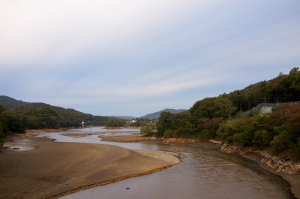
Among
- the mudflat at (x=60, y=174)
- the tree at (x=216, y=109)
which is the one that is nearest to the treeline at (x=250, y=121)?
the tree at (x=216, y=109)

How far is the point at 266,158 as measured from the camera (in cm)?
2175

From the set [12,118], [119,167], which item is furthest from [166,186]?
[12,118]

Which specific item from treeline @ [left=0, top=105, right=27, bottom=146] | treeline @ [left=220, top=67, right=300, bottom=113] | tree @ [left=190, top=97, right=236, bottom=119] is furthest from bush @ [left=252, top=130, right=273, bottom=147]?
treeline @ [left=0, top=105, right=27, bottom=146]

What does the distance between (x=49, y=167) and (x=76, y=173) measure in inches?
144

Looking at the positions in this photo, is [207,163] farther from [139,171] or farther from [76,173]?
[76,173]

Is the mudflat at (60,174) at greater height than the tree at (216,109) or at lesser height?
lesser

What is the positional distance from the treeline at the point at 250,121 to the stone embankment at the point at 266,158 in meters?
0.73

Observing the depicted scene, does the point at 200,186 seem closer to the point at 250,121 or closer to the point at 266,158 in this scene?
the point at 266,158

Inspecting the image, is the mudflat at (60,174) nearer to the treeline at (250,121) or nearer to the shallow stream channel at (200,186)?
the shallow stream channel at (200,186)

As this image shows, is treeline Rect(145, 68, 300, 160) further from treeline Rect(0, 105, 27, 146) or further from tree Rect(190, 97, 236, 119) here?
treeline Rect(0, 105, 27, 146)

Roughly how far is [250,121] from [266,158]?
23.7 feet

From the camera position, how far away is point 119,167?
2056 cm

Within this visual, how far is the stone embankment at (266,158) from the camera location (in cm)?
1694

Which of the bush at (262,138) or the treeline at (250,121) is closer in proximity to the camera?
the treeline at (250,121)
